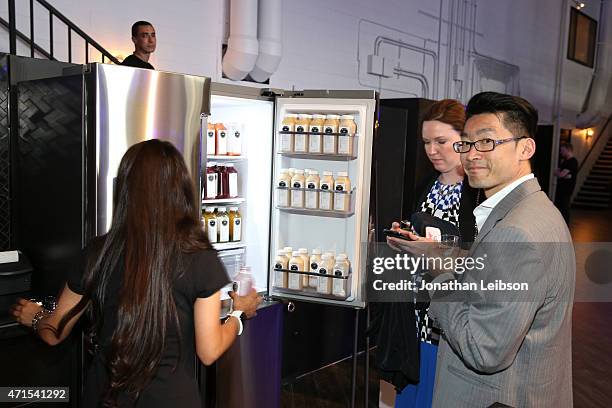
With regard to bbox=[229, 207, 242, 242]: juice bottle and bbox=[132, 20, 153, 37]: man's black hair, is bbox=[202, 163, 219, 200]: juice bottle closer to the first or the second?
bbox=[229, 207, 242, 242]: juice bottle

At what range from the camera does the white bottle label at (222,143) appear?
121 inches

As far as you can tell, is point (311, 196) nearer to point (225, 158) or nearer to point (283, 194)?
point (283, 194)

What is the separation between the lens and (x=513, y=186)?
1.47 meters

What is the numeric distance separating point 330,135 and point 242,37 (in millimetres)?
2713

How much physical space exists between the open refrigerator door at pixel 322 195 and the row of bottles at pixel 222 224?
235 millimetres

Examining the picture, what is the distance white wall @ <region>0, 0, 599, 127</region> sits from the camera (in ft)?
15.7

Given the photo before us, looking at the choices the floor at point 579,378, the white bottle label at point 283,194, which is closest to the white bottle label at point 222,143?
the white bottle label at point 283,194

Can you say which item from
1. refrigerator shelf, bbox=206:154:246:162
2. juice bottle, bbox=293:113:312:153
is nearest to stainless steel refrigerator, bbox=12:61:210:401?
refrigerator shelf, bbox=206:154:246:162

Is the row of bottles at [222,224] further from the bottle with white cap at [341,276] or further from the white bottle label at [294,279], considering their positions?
the bottle with white cap at [341,276]

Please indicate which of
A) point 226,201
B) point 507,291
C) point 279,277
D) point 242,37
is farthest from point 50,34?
point 507,291

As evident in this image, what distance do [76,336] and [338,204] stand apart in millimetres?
1395

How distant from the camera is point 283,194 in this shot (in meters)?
3.06

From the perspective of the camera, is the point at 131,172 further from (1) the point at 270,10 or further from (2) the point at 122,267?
(1) the point at 270,10

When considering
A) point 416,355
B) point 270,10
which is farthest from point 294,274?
point 270,10
